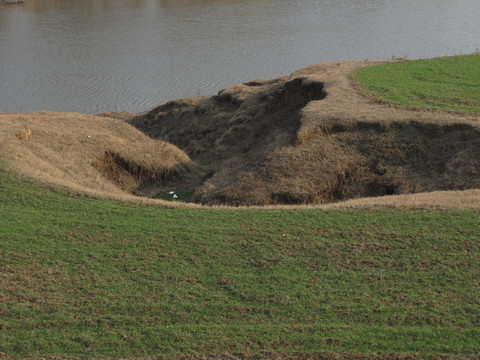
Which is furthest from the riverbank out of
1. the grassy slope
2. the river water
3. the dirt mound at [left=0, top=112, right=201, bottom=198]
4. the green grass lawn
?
the river water

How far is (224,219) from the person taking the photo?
10289 mm

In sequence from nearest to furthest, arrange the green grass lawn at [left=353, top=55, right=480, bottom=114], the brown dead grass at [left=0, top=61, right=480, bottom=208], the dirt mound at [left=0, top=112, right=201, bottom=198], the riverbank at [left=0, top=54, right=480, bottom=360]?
the riverbank at [left=0, top=54, right=480, bottom=360], the brown dead grass at [left=0, top=61, right=480, bottom=208], the dirt mound at [left=0, top=112, right=201, bottom=198], the green grass lawn at [left=353, top=55, right=480, bottom=114]

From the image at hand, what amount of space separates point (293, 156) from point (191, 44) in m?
22.7

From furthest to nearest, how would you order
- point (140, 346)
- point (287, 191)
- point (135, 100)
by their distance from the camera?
point (135, 100) < point (287, 191) < point (140, 346)

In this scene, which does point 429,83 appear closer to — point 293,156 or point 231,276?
point 293,156

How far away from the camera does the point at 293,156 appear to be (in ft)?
48.4

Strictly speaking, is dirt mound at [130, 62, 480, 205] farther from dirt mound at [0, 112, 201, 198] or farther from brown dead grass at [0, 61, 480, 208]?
dirt mound at [0, 112, 201, 198]

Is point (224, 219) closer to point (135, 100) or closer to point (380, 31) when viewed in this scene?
point (135, 100)

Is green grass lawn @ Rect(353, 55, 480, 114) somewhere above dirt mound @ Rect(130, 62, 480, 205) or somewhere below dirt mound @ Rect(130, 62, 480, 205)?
above

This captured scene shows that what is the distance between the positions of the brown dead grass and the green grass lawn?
72cm

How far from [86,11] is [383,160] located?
41.1 m

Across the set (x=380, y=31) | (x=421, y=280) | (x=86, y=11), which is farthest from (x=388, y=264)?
(x=86, y=11)

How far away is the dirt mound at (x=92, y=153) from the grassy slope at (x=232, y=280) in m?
3.57

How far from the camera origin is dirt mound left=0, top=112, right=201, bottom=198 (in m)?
14.6
